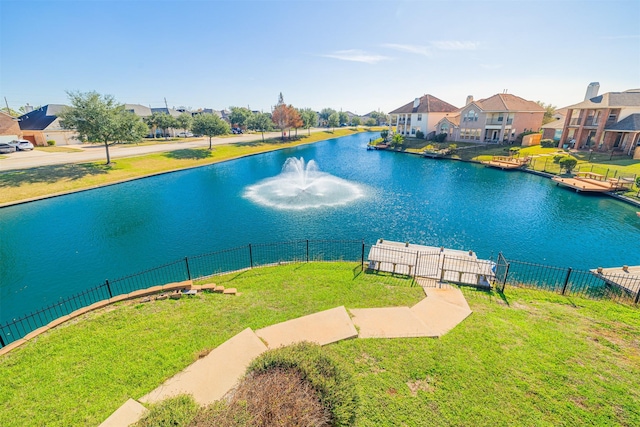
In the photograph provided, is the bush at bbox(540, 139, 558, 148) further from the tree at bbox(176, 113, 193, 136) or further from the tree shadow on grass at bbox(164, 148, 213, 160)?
the tree at bbox(176, 113, 193, 136)

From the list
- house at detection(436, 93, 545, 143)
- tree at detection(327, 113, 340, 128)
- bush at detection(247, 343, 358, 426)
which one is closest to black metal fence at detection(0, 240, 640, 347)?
bush at detection(247, 343, 358, 426)

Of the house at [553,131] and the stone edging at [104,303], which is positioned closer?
the stone edging at [104,303]

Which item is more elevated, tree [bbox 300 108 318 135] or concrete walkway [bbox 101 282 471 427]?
tree [bbox 300 108 318 135]

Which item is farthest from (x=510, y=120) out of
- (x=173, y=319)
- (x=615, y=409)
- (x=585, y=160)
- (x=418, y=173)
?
(x=173, y=319)

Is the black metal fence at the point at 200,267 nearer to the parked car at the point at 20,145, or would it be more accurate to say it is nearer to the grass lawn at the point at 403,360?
the grass lawn at the point at 403,360

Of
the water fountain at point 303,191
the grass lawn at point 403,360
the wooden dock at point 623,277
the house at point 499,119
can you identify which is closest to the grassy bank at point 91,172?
the water fountain at point 303,191

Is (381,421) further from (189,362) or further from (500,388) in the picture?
(189,362)
